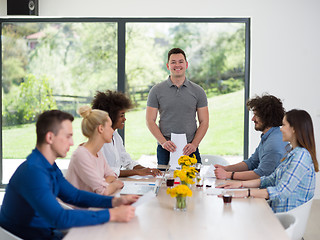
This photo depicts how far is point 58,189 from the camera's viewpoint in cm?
274

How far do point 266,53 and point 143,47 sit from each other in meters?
1.68

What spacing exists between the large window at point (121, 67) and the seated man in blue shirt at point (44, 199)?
394 centimetres

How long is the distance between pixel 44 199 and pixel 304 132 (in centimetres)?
179

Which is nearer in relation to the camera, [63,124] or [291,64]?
[63,124]

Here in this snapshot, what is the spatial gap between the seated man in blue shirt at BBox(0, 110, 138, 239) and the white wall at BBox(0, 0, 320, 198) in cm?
390

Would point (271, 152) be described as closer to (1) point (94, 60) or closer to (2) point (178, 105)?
(2) point (178, 105)

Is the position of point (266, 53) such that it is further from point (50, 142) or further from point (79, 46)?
point (50, 142)

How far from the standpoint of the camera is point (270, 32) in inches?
242

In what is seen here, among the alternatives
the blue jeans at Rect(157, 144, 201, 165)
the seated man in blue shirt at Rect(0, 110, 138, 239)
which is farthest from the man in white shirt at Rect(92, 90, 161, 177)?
the seated man in blue shirt at Rect(0, 110, 138, 239)

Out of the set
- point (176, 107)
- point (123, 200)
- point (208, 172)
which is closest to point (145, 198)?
point (123, 200)

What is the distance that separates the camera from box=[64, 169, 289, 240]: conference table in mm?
2195

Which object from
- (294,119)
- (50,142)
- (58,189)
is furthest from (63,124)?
(294,119)

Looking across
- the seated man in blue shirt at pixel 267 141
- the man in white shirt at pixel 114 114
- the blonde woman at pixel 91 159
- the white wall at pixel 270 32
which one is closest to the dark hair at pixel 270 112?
the seated man in blue shirt at pixel 267 141

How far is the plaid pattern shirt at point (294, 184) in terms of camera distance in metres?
3.02
